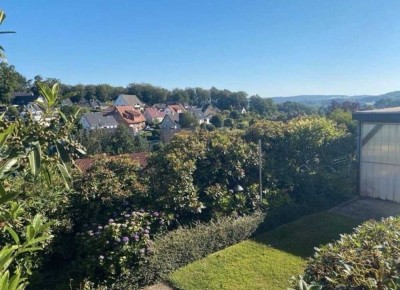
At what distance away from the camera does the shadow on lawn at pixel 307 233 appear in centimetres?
779

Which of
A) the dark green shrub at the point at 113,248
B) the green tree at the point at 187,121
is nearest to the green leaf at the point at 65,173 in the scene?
the dark green shrub at the point at 113,248

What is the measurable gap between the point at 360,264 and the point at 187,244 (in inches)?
202

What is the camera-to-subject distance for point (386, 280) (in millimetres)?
2262

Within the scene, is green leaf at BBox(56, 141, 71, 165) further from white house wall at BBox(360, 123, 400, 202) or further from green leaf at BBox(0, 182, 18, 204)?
white house wall at BBox(360, 123, 400, 202)

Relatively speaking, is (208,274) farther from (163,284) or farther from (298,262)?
(298,262)

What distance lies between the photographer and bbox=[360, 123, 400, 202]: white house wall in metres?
10.7

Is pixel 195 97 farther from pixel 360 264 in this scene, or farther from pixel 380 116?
pixel 360 264

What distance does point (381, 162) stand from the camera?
11219mm

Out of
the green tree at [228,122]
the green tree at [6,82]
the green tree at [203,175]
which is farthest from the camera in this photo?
the green tree at [228,122]

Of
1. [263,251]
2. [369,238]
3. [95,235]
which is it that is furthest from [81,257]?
[369,238]

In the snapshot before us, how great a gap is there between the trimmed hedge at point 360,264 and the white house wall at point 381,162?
332 inches

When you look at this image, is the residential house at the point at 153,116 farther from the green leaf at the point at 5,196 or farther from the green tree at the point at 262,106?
the green leaf at the point at 5,196

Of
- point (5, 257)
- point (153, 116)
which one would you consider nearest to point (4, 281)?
point (5, 257)

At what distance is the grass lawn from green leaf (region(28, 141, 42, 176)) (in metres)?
5.36
